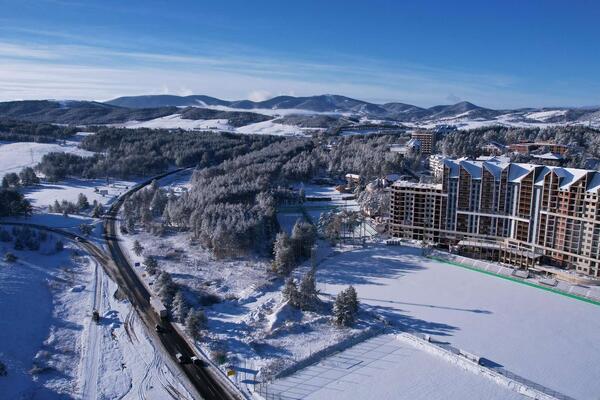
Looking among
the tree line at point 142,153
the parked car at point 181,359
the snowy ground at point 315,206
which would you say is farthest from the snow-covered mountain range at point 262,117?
the parked car at point 181,359

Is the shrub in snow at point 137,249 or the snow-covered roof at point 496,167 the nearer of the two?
the snow-covered roof at point 496,167

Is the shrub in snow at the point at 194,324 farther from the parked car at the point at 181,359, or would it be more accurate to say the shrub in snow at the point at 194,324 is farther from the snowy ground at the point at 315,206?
the snowy ground at the point at 315,206

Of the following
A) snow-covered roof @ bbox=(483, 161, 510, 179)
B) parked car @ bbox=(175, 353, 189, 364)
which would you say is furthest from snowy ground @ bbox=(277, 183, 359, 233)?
parked car @ bbox=(175, 353, 189, 364)

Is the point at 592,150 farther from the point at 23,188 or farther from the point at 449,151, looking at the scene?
the point at 23,188

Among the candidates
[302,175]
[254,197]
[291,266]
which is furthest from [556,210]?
[302,175]

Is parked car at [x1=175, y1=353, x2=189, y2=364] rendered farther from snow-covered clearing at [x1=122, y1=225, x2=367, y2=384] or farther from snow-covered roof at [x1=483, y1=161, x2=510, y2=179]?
snow-covered roof at [x1=483, y1=161, x2=510, y2=179]
